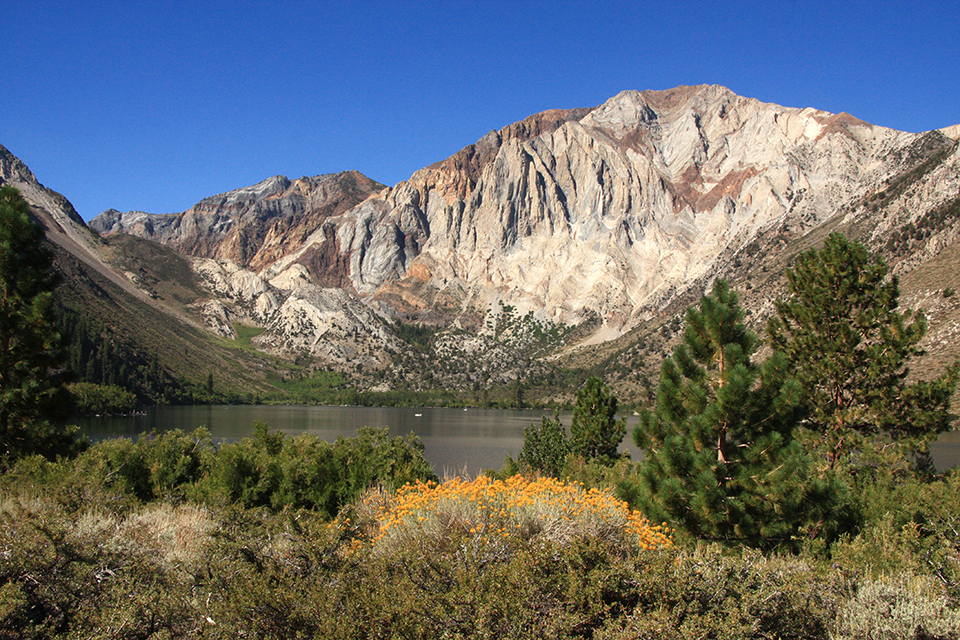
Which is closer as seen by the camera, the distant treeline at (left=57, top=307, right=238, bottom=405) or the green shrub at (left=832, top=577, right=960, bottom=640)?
the green shrub at (left=832, top=577, right=960, bottom=640)

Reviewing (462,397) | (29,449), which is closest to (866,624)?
(29,449)

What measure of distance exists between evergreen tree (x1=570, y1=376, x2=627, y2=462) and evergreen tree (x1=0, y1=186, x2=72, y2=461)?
76.2ft

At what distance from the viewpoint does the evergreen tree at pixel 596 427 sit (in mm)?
31859

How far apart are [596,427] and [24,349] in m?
25.5

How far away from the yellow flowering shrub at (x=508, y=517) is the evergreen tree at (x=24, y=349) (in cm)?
1333

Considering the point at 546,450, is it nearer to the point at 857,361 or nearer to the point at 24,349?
the point at 857,361

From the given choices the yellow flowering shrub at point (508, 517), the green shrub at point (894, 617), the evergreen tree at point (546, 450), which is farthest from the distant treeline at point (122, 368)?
the green shrub at point (894, 617)

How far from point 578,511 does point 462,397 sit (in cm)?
16248

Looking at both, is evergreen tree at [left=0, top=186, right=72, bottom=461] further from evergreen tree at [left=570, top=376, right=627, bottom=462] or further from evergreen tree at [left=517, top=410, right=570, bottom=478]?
evergreen tree at [left=570, top=376, right=627, bottom=462]

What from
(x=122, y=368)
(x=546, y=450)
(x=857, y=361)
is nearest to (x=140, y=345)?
(x=122, y=368)

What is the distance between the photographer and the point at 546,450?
29766 millimetres

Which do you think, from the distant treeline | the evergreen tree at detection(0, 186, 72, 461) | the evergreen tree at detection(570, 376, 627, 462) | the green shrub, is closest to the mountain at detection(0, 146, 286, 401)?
the distant treeline

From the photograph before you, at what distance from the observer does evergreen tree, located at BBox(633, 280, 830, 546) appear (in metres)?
9.58

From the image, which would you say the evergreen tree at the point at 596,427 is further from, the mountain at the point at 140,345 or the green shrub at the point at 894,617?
the mountain at the point at 140,345
